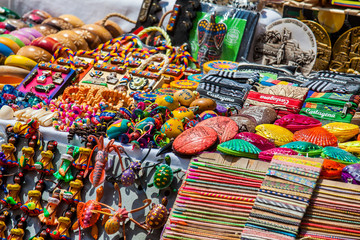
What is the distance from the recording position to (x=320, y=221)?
7.47 ft

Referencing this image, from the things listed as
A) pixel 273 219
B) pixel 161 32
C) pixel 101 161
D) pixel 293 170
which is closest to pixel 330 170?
pixel 293 170

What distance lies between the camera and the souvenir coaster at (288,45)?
478 centimetres

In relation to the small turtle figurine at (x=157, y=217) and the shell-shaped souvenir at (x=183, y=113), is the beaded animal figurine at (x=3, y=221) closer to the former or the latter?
the small turtle figurine at (x=157, y=217)

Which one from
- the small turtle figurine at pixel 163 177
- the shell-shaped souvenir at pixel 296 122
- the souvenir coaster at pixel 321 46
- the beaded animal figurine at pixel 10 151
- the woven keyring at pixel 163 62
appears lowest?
the beaded animal figurine at pixel 10 151

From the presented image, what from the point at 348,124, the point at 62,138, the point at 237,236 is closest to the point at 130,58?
the point at 62,138

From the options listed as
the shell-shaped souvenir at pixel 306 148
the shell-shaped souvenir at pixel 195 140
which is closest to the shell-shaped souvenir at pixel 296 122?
the shell-shaped souvenir at pixel 306 148

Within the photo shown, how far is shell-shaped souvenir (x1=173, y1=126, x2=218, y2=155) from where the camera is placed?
112 inches

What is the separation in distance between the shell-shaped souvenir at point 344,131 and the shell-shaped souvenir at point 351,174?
2.03 ft

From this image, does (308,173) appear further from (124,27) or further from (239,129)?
(124,27)

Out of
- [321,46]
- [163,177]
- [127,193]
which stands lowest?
[127,193]

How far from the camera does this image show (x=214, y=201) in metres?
2.48

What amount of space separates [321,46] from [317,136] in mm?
2145

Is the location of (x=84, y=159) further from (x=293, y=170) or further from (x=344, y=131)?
(x=344, y=131)

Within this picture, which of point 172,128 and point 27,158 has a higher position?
point 172,128
